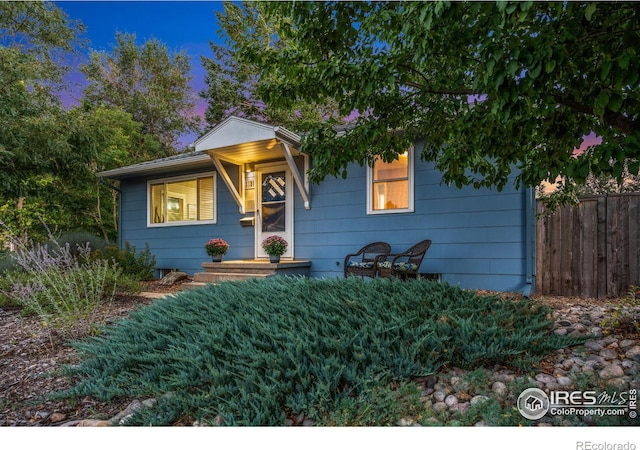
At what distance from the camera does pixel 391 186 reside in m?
5.45

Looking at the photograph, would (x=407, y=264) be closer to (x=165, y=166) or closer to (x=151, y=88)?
(x=165, y=166)

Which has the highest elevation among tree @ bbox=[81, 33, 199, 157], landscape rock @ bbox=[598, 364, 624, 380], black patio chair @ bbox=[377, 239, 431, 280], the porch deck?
tree @ bbox=[81, 33, 199, 157]

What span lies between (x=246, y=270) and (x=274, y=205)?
1.39 m

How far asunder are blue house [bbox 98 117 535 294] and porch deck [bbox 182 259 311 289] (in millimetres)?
300

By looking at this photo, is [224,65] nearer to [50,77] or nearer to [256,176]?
[50,77]

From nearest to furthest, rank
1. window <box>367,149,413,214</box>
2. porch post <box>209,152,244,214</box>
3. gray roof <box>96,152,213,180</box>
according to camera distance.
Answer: window <box>367,149,413,214</box>
porch post <box>209,152,244,214</box>
gray roof <box>96,152,213,180</box>

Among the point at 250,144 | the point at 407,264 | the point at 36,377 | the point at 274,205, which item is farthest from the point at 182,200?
the point at 36,377

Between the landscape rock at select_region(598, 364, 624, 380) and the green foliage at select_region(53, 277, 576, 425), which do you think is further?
the landscape rock at select_region(598, 364, 624, 380)

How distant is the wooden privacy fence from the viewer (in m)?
4.08

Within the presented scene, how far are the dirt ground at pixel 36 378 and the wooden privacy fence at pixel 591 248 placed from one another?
939 millimetres

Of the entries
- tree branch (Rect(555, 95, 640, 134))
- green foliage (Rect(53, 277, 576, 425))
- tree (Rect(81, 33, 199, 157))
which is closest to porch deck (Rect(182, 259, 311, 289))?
green foliage (Rect(53, 277, 576, 425))

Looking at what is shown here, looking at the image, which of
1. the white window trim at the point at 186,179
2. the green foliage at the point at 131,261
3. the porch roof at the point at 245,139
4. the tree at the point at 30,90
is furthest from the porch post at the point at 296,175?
the tree at the point at 30,90

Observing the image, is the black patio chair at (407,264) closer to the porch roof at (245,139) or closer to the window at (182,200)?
the porch roof at (245,139)

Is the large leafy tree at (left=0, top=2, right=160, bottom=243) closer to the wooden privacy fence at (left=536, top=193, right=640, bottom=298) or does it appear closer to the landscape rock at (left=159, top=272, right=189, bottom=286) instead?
the landscape rock at (left=159, top=272, right=189, bottom=286)
